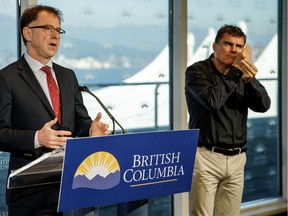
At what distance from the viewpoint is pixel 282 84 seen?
5.29 meters

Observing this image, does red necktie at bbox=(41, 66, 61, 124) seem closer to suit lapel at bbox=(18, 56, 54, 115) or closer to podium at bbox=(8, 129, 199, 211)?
suit lapel at bbox=(18, 56, 54, 115)

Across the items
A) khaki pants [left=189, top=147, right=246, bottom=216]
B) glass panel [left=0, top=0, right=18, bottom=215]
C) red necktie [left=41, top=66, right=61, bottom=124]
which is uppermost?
glass panel [left=0, top=0, right=18, bottom=215]

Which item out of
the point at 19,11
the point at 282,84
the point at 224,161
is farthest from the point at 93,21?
the point at 282,84

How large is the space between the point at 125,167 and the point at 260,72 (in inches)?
134

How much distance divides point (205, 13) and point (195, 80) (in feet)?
4.87

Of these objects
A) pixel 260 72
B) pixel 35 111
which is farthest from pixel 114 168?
pixel 260 72

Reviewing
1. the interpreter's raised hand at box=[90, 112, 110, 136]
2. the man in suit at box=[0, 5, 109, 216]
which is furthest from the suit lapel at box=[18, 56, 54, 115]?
the interpreter's raised hand at box=[90, 112, 110, 136]

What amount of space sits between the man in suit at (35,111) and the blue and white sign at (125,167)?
0.19m

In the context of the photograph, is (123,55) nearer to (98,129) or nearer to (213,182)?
(213,182)

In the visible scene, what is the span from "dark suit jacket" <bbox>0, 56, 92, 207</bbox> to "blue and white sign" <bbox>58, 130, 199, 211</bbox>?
344 millimetres

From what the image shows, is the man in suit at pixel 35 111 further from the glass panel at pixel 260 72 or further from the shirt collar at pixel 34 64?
the glass panel at pixel 260 72

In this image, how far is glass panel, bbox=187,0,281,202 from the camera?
474 cm

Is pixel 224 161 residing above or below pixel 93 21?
below

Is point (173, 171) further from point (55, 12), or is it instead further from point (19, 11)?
point (19, 11)
